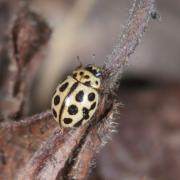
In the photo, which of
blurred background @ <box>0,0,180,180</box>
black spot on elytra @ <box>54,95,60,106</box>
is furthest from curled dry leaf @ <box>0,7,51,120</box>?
blurred background @ <box>0,0,180,180</box>

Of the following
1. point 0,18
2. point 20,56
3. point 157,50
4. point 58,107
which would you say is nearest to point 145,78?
point 157,50

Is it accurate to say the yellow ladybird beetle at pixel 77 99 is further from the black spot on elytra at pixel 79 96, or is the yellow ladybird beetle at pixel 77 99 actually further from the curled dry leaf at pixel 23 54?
the curled dry leaf at pixel 23 54

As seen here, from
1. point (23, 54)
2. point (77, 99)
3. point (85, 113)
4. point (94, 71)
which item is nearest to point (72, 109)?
point (77, 99)

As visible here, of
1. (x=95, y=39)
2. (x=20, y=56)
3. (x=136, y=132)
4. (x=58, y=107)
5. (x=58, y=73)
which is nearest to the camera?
(x=58, y=107)

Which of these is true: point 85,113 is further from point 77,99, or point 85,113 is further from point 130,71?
point 130,71

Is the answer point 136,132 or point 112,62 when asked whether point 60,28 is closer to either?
point 136,132

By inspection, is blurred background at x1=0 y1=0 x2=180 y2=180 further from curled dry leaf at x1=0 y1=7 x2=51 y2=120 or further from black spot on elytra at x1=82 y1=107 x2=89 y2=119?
black spot on elytra at x1=82 y1=107 x2=89 y2=119
